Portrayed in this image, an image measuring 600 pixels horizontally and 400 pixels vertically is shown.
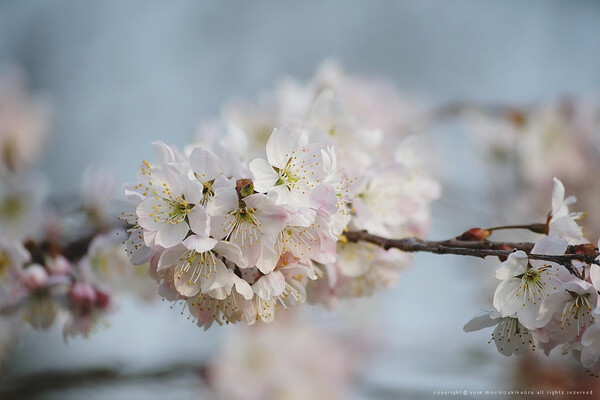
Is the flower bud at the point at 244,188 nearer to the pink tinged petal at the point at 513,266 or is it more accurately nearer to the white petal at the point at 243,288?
the white petal at the point at 243,288

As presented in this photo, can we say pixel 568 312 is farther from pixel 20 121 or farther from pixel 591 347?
pixel 20 121

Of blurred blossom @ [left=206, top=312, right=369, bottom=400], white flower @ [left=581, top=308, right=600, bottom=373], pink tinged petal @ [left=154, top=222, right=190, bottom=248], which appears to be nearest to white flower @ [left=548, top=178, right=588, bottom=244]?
white flower @ [left=581, top=308, right=600, bottom=373]

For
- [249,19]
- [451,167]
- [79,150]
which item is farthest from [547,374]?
[249,19]

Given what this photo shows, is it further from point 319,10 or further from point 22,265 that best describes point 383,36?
point 22,265

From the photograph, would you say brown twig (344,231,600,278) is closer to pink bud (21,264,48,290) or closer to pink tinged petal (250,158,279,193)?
pink tinged petal (250,158,279,193)

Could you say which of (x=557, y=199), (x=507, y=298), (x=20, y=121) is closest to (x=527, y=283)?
(x=507, y=298)

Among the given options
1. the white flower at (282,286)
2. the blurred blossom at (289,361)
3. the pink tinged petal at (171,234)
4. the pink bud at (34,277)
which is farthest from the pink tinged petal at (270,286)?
the blurred blossom at (289,361)
